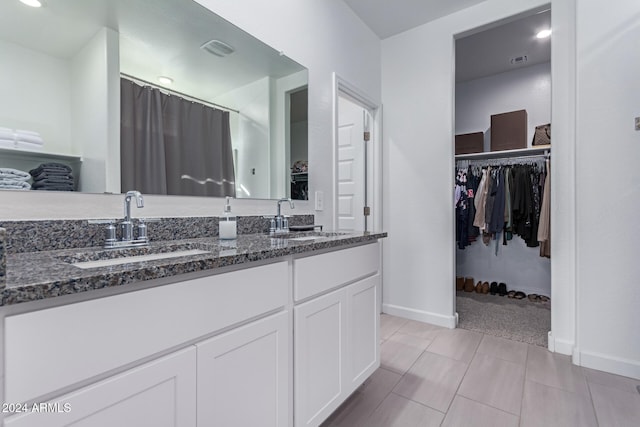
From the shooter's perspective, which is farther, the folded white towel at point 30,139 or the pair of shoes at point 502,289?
the pair of shoes at point 502,289

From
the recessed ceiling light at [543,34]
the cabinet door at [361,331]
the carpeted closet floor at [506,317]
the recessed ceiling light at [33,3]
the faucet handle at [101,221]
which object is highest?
the recessed ceiling light at [543,34]

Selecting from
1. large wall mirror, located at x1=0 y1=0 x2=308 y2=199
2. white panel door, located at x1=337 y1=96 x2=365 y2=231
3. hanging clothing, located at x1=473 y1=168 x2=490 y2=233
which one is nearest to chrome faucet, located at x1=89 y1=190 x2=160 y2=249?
large wall mirror, located at x1=0 y1=0 x2=308 y2=199

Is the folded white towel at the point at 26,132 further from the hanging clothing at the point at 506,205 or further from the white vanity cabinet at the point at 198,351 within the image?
the hanging clothing at the point at 506,205

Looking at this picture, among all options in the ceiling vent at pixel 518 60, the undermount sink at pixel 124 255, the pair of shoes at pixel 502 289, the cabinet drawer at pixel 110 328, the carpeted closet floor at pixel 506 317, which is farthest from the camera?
the pair of shoes at pixel 502 289

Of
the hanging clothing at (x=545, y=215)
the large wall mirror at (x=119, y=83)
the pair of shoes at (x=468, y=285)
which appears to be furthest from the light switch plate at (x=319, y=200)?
the pair of shoes at (x=468, y=285)

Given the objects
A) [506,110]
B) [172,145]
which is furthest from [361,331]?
[506,110]

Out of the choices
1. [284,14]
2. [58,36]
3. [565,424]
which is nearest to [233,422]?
[58,36]

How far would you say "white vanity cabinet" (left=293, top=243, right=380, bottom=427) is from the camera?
1176 millimetres

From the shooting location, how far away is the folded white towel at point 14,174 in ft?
3.05

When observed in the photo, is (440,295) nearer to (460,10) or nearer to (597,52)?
(597,52)

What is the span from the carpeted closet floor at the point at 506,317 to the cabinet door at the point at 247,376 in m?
2.14

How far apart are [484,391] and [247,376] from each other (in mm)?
1449

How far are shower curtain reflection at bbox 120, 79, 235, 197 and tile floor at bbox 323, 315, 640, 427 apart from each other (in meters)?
1.33

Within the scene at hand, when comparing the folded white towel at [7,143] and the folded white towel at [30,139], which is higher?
the folded white towel at [30,139]
